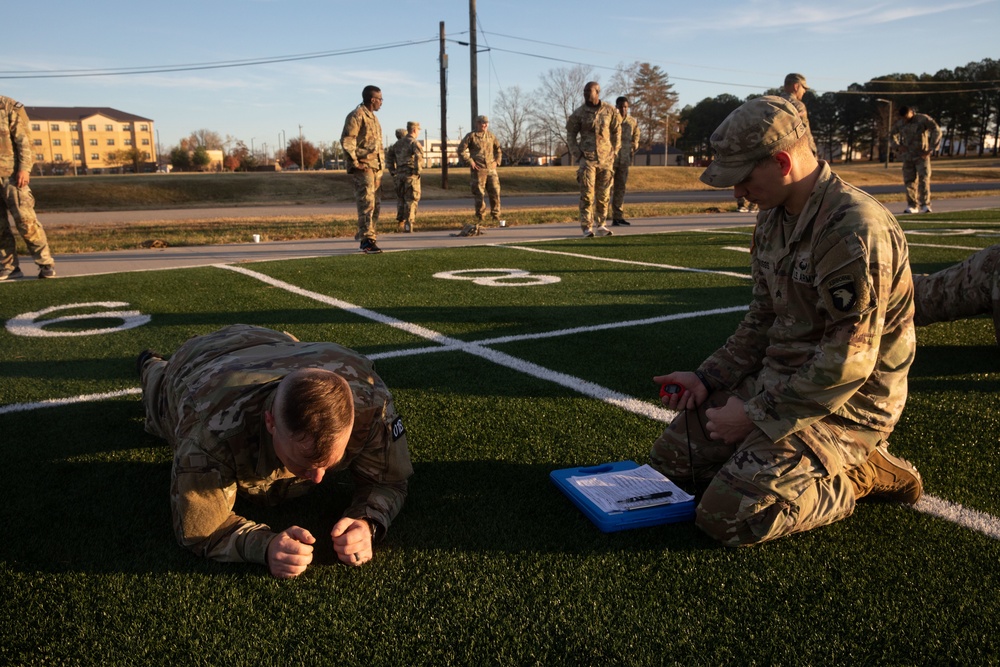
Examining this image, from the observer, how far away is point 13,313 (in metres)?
6.97

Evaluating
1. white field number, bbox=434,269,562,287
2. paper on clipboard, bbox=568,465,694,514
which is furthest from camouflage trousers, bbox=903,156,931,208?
paper on clipboard, bbox=568,465,694,514

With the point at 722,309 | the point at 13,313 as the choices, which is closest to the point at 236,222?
the point at 13,313

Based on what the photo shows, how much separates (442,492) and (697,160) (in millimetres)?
90296

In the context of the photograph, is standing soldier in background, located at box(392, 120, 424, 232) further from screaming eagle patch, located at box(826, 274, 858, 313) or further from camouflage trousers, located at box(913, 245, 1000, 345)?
screaming eagle patch, located at box(826, 274, 858, 313)

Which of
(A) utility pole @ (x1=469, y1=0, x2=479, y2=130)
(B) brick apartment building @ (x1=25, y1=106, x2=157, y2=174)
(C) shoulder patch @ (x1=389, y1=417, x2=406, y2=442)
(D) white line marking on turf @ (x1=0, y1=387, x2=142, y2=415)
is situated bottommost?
(D) white line marking on turf @ (x1=0, y1=387, x2=142, y2=415)

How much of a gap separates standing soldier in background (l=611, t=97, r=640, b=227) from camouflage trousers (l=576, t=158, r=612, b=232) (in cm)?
170

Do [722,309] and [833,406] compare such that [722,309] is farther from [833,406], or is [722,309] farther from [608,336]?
[833,406]

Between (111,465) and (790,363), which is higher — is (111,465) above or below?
below

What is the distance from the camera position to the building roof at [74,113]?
403 ft

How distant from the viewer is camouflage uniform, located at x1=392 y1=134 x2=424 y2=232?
14.9 meters

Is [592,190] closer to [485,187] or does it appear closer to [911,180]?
Answer: [485,187]

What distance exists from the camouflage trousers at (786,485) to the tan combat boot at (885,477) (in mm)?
61

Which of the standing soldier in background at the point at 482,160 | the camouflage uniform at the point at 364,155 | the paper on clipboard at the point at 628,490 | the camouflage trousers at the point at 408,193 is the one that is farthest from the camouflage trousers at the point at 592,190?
the paper on clipboard at the point at 628,490

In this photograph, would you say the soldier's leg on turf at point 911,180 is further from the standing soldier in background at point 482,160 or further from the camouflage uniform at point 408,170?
the camouflage uniform at point 408,170
